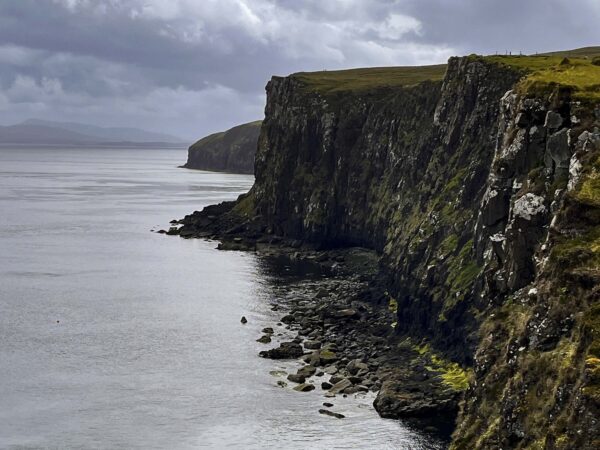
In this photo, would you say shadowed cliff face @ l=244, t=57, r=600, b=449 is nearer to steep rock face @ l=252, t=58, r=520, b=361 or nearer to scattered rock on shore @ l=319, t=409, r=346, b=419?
steep rock face @ l=252, t=58, r=520, b=361

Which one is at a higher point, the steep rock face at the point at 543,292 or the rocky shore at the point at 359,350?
the steep rock face at the point at 543,292

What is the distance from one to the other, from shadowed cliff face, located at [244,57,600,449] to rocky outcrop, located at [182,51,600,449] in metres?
0.16

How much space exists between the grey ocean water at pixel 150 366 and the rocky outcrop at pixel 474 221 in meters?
11.1

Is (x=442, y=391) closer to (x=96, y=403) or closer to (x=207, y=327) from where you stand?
(x=96, y=403)

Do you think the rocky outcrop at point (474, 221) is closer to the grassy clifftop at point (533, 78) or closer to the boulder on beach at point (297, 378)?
the grassy clifftop at point (533, 78)

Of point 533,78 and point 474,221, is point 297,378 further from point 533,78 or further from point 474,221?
point 533,78

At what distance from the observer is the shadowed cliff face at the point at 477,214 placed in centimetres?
5016

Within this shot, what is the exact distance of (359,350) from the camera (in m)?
96.1

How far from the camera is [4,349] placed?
95.4m

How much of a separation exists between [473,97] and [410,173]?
24650 mm

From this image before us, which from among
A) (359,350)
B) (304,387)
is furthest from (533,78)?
(359,350)

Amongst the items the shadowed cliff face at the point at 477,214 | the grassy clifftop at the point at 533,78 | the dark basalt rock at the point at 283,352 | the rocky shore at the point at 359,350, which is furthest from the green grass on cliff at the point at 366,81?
the dark basalt rock at the point at 283,352

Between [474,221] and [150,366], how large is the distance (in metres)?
40.7

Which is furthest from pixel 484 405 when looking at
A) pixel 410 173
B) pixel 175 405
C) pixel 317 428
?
pixel 410 173
